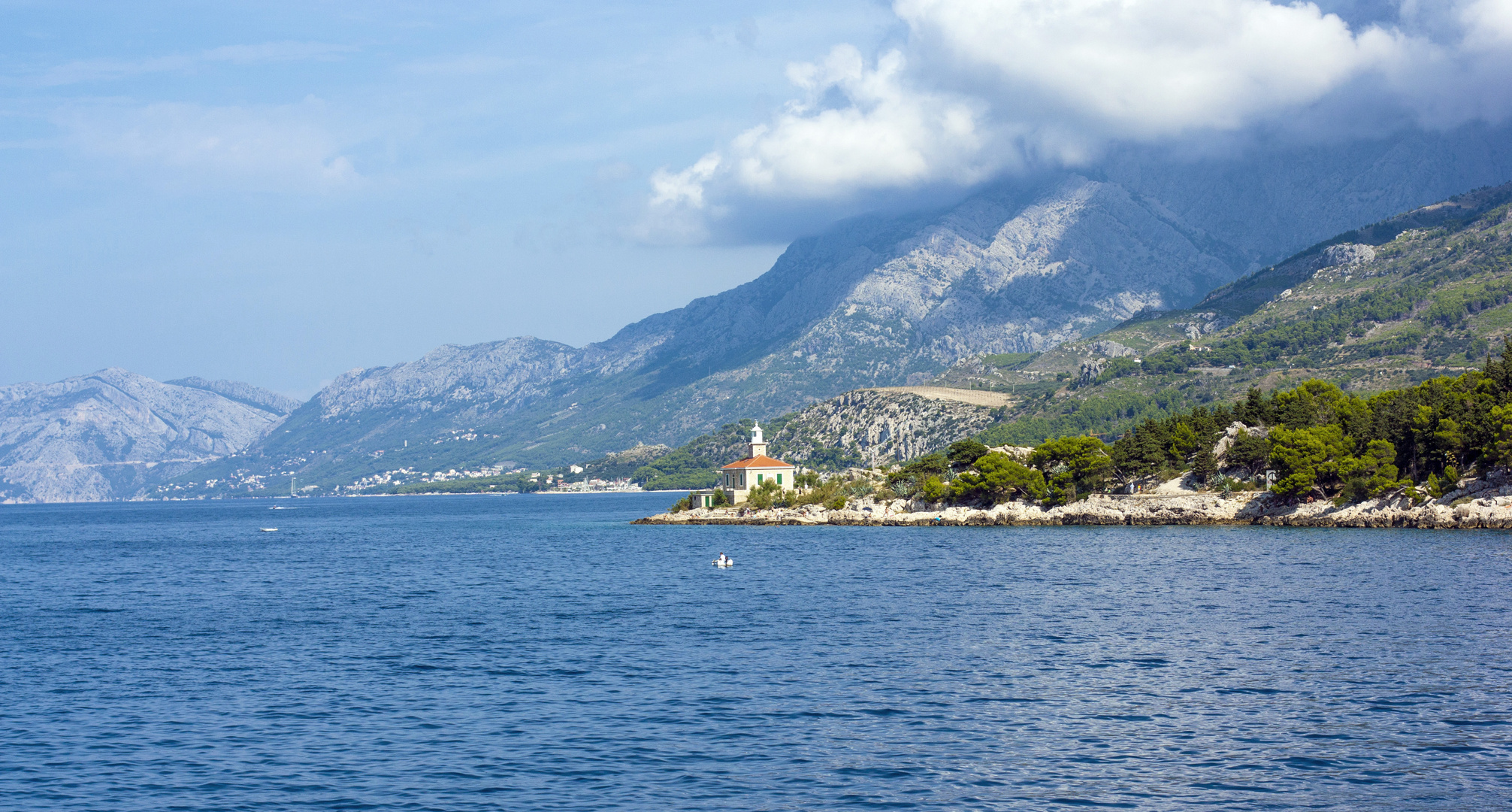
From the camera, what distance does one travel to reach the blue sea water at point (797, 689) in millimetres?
22797

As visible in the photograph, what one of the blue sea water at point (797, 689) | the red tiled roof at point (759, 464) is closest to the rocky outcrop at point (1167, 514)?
the red tiled roof at point (759, 464)

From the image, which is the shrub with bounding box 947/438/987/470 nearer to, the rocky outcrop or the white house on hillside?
the rocky outcrop

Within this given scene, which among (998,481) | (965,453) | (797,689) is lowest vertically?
(797,689)

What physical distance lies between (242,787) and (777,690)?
13.8 m

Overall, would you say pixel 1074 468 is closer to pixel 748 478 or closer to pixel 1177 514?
pixel 1177 514

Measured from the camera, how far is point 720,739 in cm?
2638

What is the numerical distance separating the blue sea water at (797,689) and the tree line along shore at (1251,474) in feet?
60.0

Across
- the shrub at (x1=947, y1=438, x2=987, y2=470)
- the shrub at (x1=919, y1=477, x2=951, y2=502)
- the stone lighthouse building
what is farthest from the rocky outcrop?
the shrub at (x1=947, y1=438, x2=987, y2=470)

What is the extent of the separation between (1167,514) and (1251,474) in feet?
27.9

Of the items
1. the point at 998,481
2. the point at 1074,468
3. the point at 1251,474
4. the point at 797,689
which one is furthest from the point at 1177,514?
the point at 797,689

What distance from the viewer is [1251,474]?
98.9 meters

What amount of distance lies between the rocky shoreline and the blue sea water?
14.8m

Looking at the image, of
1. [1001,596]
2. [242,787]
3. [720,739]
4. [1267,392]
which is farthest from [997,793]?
[1267,392]

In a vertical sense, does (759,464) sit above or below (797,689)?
above
